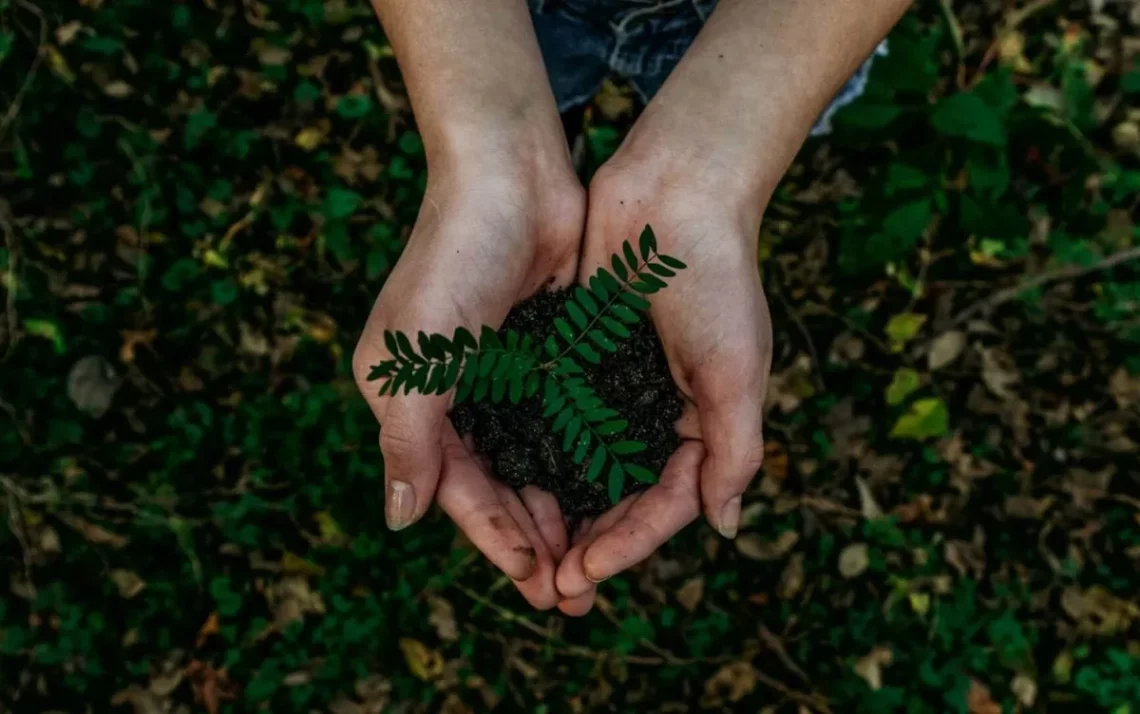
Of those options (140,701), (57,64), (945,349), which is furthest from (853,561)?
(57,64)

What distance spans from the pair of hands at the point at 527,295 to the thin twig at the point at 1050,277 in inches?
64.3

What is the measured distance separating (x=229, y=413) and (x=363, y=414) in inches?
21.7

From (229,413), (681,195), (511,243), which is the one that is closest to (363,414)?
(229,413)

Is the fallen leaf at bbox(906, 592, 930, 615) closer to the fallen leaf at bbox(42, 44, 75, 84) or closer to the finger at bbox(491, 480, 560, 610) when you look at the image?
the finger at bbox(491, 480, 560, 610)

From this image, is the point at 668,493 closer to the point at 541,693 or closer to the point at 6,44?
the point at 541,693

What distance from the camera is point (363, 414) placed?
3617 millimetres

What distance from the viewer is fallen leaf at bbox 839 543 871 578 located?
3.57 m

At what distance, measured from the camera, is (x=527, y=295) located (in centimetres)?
262

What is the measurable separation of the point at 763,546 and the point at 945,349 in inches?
41.6

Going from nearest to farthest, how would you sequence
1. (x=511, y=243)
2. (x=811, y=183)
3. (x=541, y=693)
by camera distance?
(x=511, y=243) → (x=541, y=693) → (x=811, y=183)

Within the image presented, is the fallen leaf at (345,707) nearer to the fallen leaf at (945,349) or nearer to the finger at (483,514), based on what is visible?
the finger at (483,514)

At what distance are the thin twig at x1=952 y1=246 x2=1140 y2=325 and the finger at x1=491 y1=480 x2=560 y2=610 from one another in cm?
214

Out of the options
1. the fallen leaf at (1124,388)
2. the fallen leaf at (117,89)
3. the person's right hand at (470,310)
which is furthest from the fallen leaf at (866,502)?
the fallen leaf at (117,89)

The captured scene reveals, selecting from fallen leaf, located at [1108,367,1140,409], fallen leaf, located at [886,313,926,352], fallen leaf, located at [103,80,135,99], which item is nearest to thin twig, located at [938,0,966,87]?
fallen leaf, located at [886,313,926,352]
